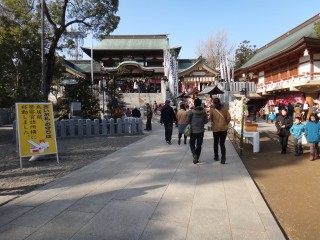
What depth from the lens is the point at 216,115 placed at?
707 cm

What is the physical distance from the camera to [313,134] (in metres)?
7.43

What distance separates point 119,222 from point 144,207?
577mm

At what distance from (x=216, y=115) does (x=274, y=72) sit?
860 inches

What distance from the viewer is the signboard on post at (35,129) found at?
6.85 meters

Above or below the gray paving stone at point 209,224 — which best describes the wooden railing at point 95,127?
above

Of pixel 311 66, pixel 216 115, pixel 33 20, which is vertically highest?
pixel 33 20

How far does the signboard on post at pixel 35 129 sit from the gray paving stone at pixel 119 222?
3.58 m

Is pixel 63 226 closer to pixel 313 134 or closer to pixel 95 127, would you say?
pixel 313 134

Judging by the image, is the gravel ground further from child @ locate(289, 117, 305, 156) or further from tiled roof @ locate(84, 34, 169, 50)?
tiled roof @ locate(84, 34, 169, 50)

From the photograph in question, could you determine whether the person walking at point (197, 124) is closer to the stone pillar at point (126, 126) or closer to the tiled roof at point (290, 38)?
the stone pillar at point (126, 126)

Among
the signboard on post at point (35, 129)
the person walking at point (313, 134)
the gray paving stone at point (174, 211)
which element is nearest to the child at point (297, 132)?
the person walking at point (313, 134)

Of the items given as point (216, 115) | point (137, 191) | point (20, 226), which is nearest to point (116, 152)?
point (216, 115)

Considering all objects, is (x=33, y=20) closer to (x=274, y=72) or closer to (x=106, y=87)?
(x=106, y=87)

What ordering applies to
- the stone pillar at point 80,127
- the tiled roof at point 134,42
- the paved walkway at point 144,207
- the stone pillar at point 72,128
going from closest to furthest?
1. the paved walkway at point 144,207
2. the stone pillar at point 72,128
3. the stone pillar at point 80,127
4. the tiled roof at point 134,42
